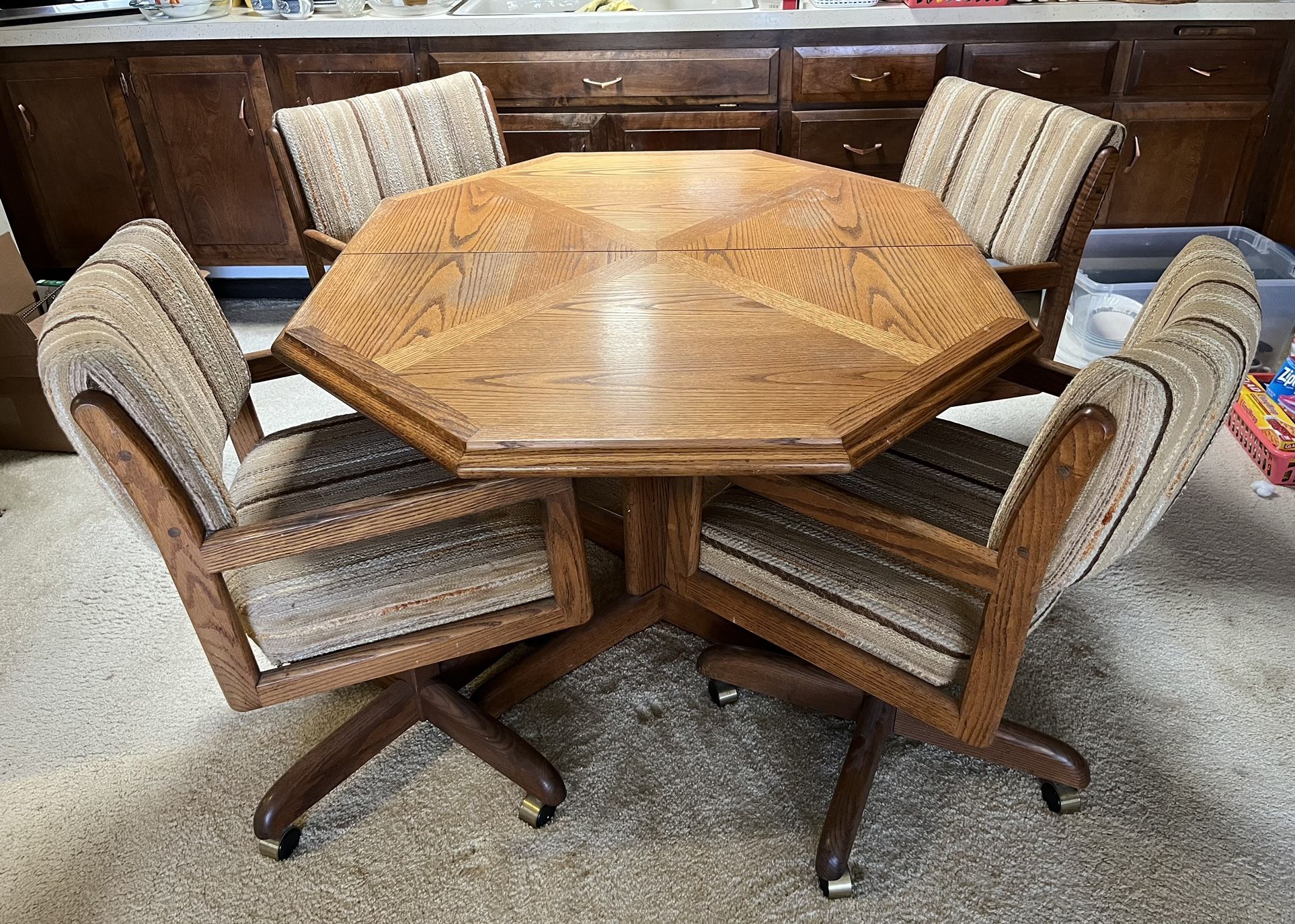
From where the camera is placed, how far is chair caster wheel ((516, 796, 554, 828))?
4.77ft

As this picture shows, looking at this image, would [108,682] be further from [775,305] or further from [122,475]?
[775,305]

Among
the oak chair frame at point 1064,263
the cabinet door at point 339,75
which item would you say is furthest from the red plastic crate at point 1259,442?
the cabinet door at point 339,75

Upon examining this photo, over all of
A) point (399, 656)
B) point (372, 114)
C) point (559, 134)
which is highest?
point (372, 114)

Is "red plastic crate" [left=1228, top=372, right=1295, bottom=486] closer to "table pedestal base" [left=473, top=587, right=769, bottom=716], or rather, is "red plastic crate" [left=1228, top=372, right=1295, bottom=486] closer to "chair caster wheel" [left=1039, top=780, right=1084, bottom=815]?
"chair caster wheel" [left=1039, top=780, right=1084, bottom=815]

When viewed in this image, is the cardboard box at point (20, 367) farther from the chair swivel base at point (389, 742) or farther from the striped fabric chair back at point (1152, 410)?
the striped fabric chair back at point (1152, 410)

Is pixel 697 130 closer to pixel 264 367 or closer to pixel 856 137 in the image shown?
pixel 856 137


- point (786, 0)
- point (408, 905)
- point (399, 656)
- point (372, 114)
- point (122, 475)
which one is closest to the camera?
point (122, 475)

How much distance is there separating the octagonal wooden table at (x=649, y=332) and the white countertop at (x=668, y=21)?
0.91 m

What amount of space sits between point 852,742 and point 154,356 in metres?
1.12

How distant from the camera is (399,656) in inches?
49.1

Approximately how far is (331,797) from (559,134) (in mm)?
1977

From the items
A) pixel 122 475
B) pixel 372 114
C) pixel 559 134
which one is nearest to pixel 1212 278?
pixel 122 475

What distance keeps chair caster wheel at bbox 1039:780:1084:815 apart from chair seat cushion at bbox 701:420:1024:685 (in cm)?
46

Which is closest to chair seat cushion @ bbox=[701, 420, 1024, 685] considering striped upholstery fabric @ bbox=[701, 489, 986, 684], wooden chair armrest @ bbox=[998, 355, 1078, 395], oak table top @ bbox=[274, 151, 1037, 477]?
striped upholstery fabric @ bbox=[701, 489, 986, 684]
